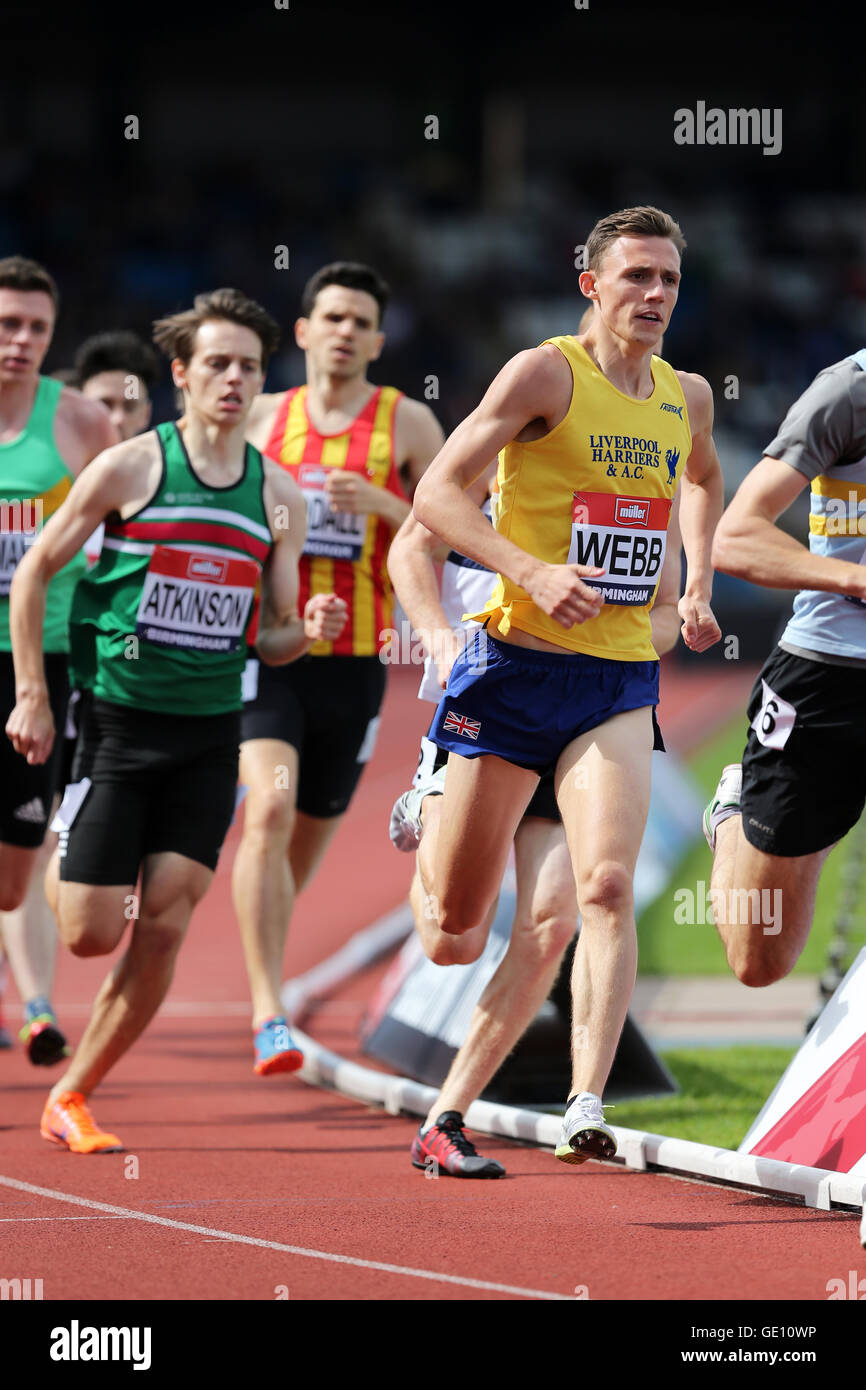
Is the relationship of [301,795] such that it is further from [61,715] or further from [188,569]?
[188,569]

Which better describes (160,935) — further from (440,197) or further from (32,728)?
(440,197)

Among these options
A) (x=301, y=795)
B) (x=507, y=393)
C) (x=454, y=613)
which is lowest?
(x=301, y=795)

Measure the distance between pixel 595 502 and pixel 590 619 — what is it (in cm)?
37

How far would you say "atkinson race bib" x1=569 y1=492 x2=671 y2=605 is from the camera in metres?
5.22

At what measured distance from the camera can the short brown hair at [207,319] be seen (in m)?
6.58

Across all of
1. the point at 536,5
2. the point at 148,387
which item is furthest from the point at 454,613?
the point at 536,5

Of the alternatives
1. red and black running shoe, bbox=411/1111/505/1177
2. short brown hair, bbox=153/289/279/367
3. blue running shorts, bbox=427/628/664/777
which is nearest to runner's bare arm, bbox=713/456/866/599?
blue running shorts, bbox=427/628/664/777

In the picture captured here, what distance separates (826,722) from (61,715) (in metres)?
3.16

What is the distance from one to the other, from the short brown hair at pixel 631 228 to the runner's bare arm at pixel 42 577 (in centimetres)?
174

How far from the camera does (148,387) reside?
8.81 metres

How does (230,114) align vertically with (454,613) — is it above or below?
above

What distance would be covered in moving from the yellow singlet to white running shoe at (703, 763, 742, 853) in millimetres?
691
